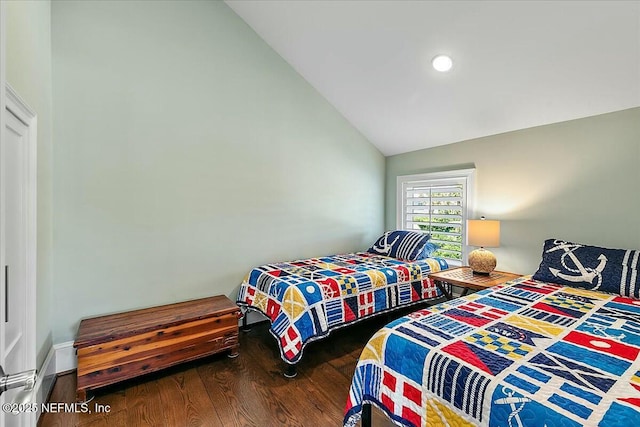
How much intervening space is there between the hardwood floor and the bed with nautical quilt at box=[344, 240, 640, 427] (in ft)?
1.74

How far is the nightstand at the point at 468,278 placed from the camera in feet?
8.83

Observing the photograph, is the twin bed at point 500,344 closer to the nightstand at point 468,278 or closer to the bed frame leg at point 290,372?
the bed frame leg at point 290,372

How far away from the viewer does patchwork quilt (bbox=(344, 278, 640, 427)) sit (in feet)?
3.29

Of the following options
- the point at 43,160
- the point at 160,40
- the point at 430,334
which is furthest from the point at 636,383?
the point at 160,40

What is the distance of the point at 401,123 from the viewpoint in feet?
12.0

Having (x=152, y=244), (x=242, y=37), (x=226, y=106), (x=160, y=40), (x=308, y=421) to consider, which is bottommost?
(x=308, y=421)

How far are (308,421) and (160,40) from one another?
3.17 m

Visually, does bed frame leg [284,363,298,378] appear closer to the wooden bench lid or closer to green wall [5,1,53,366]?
the wooden bench lid

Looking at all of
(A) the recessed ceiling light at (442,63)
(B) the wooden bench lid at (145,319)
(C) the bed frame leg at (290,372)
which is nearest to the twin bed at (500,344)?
(C) the bed frame leg at (290,372)

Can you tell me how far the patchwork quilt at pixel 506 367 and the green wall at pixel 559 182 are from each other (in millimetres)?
1000

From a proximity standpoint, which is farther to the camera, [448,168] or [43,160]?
[448,168]

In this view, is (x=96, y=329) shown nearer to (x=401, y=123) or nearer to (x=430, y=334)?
(x=430, y=334)

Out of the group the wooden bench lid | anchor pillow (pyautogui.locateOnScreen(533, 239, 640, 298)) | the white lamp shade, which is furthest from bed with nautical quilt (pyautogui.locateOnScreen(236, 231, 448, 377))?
anchor pillow (pyautogui.locateOnScreen(533, 239, 640, 298))

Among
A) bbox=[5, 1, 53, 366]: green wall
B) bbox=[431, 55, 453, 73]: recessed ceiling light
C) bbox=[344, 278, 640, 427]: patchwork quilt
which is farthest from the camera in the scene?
bbox=[431, 55, 453, 73]: recessed ceiling light
